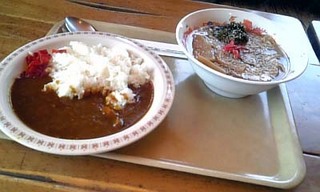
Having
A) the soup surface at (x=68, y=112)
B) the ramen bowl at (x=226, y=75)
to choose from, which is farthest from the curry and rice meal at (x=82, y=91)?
the ramen bowl at (x=226, y=75)

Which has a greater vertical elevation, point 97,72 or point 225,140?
point 97,72

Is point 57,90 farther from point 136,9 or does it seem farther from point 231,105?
point 136,9

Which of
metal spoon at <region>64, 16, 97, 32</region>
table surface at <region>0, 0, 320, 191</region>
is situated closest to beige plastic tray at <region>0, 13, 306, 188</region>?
table surface at <region>0, 0, 320, 191</region>

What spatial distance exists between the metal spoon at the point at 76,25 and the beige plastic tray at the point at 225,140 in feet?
0.87

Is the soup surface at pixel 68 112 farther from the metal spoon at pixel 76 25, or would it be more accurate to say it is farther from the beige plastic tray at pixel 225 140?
the metal spoon at pixel 76 25

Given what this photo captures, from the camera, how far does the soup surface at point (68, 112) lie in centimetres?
61

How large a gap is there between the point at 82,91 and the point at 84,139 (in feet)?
0.38

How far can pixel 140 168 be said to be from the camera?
609mm

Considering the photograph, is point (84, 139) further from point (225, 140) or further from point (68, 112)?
point (225, 140)

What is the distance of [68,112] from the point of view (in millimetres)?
644

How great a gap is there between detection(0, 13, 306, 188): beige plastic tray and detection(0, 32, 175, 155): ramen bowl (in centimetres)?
4

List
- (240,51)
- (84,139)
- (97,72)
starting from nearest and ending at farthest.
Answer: (84,139) < (97,72) < (240,51)

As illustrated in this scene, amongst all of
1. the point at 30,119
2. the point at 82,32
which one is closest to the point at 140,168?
the point at 30,119

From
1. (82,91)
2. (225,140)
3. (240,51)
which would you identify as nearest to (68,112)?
(82,91)
